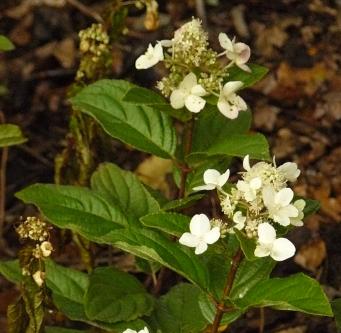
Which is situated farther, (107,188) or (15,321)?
(107,188)

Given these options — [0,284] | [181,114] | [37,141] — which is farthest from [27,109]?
[181,114]

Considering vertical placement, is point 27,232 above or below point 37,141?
above

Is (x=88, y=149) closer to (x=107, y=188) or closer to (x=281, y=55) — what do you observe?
(x=107, y=188)

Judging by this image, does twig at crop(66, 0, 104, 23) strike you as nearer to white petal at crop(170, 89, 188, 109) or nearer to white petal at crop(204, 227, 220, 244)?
white petal at crop(170, 89, 188, 109)

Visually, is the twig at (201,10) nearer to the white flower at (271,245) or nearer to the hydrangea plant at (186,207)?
the hydrangea plant at (186,207)

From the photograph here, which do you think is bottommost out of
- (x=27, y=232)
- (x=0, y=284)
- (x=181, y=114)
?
(x=0, y=284)

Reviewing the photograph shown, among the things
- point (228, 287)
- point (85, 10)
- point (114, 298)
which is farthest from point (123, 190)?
point (85, 10)

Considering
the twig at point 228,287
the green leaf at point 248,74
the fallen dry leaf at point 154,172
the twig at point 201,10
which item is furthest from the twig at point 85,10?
the twig at point 228,287
